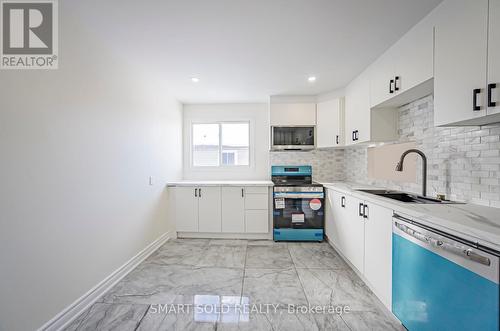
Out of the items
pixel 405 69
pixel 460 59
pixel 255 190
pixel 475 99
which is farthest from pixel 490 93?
pixel 255 190

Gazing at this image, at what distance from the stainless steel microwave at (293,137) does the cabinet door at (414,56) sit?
164cm

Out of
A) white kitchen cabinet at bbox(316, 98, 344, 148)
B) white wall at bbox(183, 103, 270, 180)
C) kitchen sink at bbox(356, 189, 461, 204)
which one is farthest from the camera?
white wall at bbox(183, 103, 270, 180)

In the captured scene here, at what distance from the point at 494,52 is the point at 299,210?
2.50 m

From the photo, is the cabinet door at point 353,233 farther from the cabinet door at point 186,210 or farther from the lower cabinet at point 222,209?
the cabinet door at point 186,210

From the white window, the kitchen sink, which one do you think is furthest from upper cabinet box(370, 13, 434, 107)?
the white window

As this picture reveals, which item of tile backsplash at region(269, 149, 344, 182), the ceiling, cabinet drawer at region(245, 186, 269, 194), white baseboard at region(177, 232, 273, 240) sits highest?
Answer: the ceiling

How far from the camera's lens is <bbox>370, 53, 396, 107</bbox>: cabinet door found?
2.00m

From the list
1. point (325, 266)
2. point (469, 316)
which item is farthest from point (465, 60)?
point (325, 266)

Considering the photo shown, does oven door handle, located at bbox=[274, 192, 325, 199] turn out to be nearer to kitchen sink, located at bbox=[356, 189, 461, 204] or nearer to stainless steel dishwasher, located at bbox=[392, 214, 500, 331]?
kitchen sink, located at bbox=[356, 189, 461, 204]

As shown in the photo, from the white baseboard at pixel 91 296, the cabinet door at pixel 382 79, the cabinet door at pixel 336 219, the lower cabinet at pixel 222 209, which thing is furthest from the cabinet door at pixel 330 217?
the white baseboard at pixel 91 296

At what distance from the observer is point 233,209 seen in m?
3.30

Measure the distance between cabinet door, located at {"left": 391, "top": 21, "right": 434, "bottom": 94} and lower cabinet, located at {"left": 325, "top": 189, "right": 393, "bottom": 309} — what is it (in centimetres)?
107

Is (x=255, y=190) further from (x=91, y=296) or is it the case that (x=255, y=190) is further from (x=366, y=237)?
(x=91, y=296)

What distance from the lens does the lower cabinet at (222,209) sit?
329 cm
